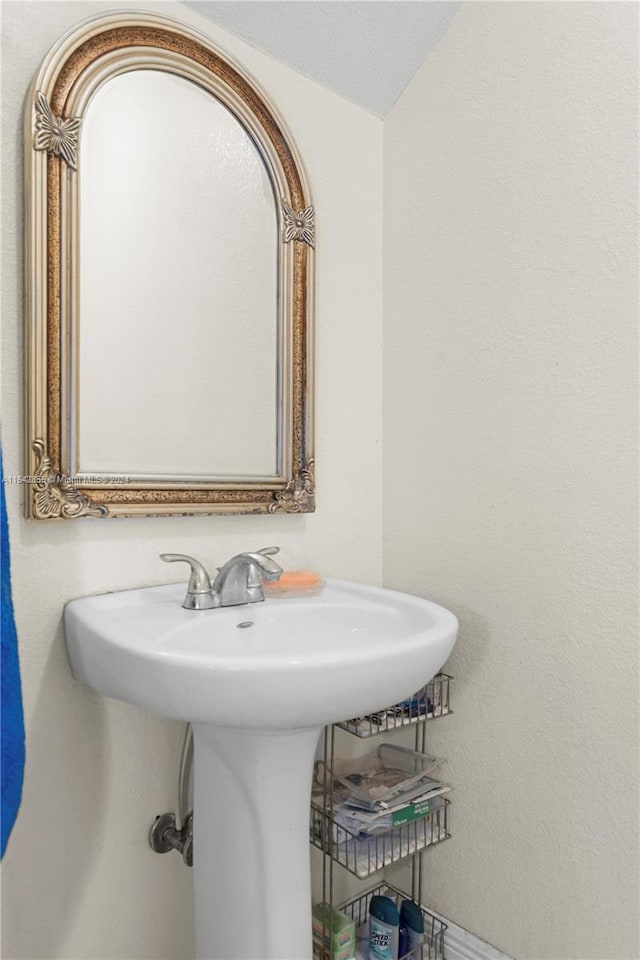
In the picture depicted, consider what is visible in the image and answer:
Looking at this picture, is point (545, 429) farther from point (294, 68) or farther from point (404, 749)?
point (294, 68)

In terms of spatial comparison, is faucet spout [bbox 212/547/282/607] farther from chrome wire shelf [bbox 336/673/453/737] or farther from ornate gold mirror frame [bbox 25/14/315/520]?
chrome wire shelf [bbox 336/673/453/737]

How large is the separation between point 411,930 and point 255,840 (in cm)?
57

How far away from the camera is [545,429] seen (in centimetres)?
116

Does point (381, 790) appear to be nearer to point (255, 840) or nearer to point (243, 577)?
point (255, 840)

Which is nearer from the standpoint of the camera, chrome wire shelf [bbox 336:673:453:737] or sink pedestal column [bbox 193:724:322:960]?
sink pedestal column [bbox 193:724:322:960]

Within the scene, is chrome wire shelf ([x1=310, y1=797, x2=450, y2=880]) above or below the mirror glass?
below

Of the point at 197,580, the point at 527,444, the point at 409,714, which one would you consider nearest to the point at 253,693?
the point at 197,580

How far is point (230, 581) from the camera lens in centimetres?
106

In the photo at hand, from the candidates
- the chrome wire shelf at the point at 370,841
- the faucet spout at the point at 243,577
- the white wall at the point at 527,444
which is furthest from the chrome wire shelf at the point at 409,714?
the faucet spout at the point at 243,577

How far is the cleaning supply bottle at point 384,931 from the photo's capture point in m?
1.22

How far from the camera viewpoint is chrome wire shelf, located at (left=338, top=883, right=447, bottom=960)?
128cm

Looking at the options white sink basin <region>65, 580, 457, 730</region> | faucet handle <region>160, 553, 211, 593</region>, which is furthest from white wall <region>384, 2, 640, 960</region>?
faucet handle <region>160, 553, 211, 593</region>

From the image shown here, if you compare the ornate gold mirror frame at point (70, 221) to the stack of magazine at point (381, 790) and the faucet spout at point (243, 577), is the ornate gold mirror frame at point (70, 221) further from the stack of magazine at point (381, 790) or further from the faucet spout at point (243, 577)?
the stack of magazine at point (381, 790)

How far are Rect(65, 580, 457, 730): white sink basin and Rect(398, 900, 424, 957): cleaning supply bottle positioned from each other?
2.15ft
